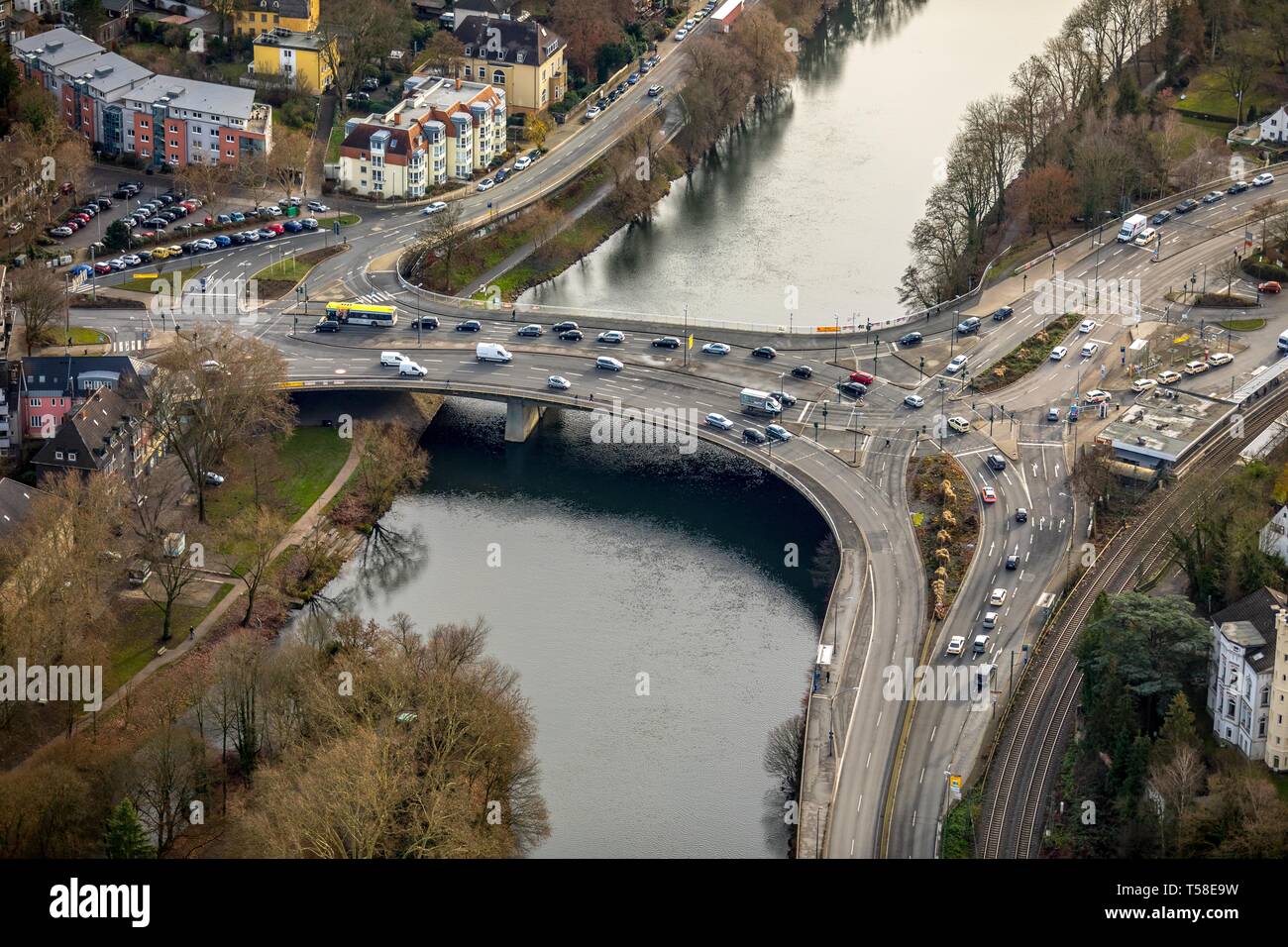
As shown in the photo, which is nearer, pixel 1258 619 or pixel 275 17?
pixel 1258 619

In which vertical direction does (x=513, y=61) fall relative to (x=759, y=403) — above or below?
above

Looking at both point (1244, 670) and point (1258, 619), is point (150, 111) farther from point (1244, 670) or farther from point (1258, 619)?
point (1244, 670)

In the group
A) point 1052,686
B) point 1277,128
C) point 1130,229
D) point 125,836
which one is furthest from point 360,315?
point 1277,128

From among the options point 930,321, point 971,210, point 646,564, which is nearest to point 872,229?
point 971,210

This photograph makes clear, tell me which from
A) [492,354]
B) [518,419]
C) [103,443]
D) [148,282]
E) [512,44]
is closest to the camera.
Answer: [103,443]

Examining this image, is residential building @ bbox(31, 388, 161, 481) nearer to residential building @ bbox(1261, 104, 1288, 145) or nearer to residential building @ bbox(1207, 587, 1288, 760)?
residential building @ bbox(1207, 587, 1288, 760)
